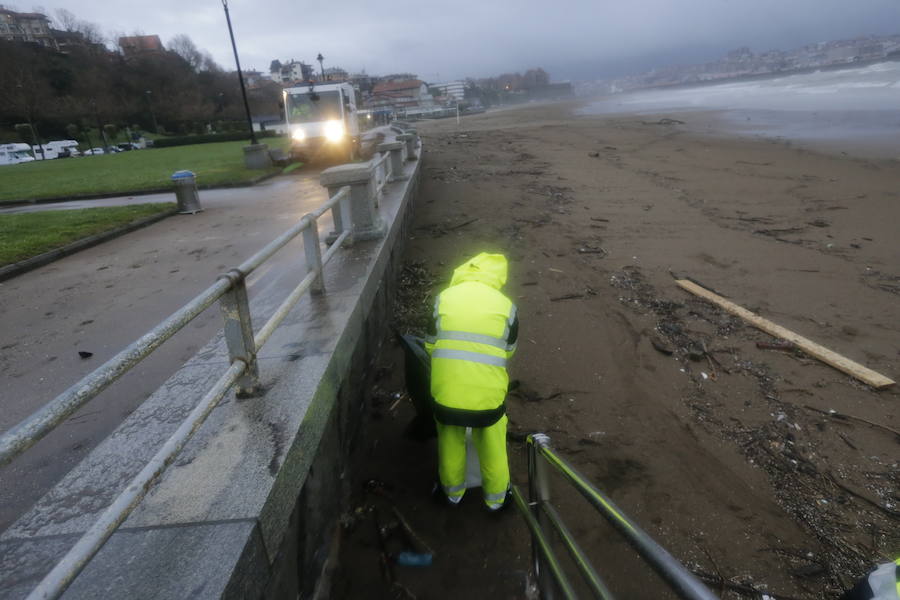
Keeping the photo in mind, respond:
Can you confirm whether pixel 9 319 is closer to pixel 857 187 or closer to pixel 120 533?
pixel 120 533

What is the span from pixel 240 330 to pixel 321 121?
56.7ft

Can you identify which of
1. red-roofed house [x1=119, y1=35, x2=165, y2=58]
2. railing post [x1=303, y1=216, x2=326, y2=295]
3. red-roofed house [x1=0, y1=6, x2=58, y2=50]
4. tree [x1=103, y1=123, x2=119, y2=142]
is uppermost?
red-roofed house [x1=0, y1=6, x2=58, y2=50]

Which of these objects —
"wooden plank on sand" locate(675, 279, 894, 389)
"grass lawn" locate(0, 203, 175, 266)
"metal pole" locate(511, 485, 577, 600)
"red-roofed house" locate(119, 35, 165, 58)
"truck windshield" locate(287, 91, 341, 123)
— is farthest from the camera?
"red-roofed house" locate(119, 35, 165, 58)

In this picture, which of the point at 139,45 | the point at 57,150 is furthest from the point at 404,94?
the point at 57,150

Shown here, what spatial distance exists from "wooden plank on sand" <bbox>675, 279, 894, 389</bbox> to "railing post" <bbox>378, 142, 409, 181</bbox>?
18.8ft

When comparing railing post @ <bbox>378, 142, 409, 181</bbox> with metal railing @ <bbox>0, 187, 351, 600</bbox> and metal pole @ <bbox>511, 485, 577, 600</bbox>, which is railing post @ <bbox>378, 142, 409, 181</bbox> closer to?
metal railing @ <bbox>0, 187, 351, 600</bbox>

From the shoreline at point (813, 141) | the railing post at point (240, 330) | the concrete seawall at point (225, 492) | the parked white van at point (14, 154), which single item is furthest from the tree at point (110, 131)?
the railing post at point (240, 330)

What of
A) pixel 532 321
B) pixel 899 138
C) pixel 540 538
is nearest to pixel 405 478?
pixel 540 538

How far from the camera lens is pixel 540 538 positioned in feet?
8.29

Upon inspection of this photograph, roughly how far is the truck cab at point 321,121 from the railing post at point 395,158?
8.64 m

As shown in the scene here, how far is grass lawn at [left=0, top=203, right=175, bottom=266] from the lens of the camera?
827 cm

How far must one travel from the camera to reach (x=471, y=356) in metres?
3.07

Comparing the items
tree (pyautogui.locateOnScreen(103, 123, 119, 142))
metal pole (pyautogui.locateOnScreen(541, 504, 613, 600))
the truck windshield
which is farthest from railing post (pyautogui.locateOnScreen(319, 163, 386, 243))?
tree (pyautogui.locateOnScreen(103, 123, 119, 142))

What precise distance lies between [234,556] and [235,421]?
33.4 inches
